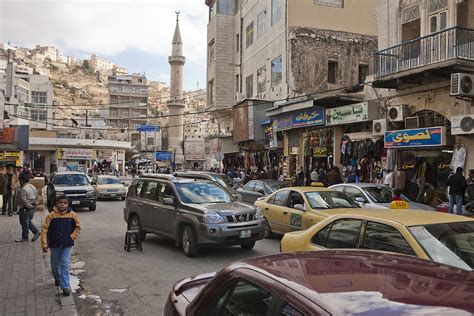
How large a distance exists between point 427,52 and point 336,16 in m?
14.3

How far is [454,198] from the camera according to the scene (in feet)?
48.7

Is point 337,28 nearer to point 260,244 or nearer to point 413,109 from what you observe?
point 413,109

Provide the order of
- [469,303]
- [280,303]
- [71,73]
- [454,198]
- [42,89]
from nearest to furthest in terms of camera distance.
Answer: [469,303] → [280,303] → [454,198] → [42,89] → [71,73]

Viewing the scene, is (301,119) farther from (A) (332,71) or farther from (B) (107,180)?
(B) (107,180)

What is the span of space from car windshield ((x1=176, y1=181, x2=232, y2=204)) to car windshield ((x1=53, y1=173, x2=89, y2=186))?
11.4 m

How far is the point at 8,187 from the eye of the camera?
57.1 feet

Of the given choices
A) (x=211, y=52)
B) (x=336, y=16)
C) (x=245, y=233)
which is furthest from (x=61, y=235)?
(x=211, y=52)

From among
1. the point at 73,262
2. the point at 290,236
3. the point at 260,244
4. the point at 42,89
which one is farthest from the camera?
the point at 42,89

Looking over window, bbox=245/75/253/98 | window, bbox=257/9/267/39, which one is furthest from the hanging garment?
window, bbox=245/75/253/98

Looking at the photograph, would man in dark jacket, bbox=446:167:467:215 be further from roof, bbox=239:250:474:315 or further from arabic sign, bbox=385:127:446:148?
roof, bbox=239:250:474:315

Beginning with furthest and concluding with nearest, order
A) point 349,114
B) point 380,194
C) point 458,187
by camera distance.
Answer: point 349,114 → point 458,187 → point 380,194

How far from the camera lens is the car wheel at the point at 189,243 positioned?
388 inches

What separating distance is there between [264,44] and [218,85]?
8.86 m

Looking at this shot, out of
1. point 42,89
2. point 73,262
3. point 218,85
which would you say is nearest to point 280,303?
point 73,262
